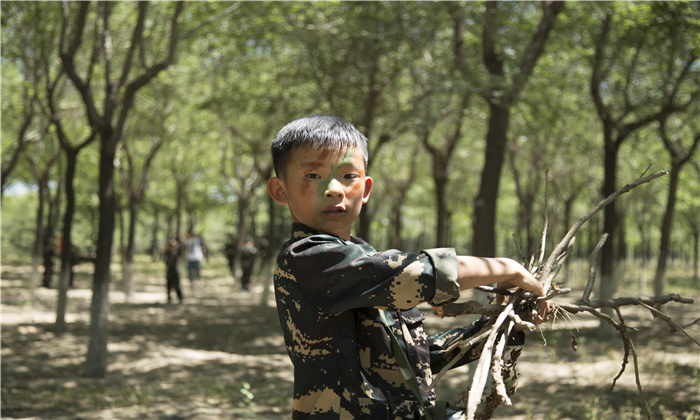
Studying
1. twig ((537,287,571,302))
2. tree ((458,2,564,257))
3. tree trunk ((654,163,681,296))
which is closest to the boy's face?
twig ((537,287,571,302))

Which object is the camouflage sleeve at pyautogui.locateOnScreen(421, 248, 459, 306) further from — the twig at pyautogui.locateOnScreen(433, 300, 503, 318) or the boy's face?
the boy's face

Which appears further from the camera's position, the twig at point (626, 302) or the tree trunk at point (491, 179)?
the tree trunk at point (491, 179)

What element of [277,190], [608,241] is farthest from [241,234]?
[277,190]

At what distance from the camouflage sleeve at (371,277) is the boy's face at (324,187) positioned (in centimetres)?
16

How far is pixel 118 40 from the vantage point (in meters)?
11.9

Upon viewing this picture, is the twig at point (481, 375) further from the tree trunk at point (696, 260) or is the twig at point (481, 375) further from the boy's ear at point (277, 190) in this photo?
the tree trunk at point (696, 260)

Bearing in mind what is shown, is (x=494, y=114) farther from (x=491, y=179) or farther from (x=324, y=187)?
(x=324, y=187)

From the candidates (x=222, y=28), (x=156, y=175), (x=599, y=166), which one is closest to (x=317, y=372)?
(x=222, y=28)

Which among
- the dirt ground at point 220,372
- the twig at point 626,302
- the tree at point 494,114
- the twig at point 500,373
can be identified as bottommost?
the dirt ground at point 220,372

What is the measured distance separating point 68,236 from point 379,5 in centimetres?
730

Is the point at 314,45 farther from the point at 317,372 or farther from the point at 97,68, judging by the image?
the point at 317,372

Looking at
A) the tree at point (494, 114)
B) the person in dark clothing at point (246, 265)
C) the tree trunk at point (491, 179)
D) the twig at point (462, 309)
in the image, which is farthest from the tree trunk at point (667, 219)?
the person in dark clothing at point (246, 265)

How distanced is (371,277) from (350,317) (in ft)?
0.77

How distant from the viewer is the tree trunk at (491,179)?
734 cm
